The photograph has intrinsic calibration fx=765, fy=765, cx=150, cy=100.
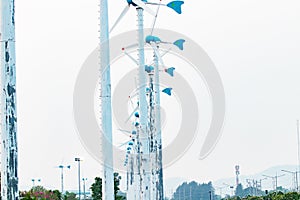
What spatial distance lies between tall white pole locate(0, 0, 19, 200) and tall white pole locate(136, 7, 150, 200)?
1523cm

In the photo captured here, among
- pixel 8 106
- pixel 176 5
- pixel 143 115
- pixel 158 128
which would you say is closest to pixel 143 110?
pixel 143 115

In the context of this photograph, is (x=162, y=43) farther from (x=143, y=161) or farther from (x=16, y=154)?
(x=16, y=154)

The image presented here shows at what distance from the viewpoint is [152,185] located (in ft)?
97.6

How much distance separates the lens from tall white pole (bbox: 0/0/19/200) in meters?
8.73

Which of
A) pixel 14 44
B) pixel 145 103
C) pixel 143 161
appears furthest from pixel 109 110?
pixel 143 161

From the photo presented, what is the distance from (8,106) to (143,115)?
58.6 ft

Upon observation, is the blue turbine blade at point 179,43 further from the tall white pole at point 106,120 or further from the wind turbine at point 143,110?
the tall white pole at point 106,120

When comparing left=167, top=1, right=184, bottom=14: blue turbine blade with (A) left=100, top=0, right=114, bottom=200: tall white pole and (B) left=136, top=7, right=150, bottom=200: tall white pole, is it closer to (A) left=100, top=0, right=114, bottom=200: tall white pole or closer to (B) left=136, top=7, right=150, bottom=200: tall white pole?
(B) left=136, top=7, right=150, bottom=200: tall white pole

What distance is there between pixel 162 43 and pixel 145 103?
243cm

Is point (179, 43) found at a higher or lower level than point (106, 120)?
higher

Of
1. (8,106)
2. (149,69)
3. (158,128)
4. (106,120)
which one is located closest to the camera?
(8,106)

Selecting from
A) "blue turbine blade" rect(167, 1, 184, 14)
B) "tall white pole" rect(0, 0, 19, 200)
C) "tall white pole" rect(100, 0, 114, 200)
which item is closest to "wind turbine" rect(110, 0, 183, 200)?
"blue turbine blade" rect(167, 1, 184, 14)

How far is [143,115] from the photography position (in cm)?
2670

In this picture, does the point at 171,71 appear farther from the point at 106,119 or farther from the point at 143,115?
the point at 106,119
